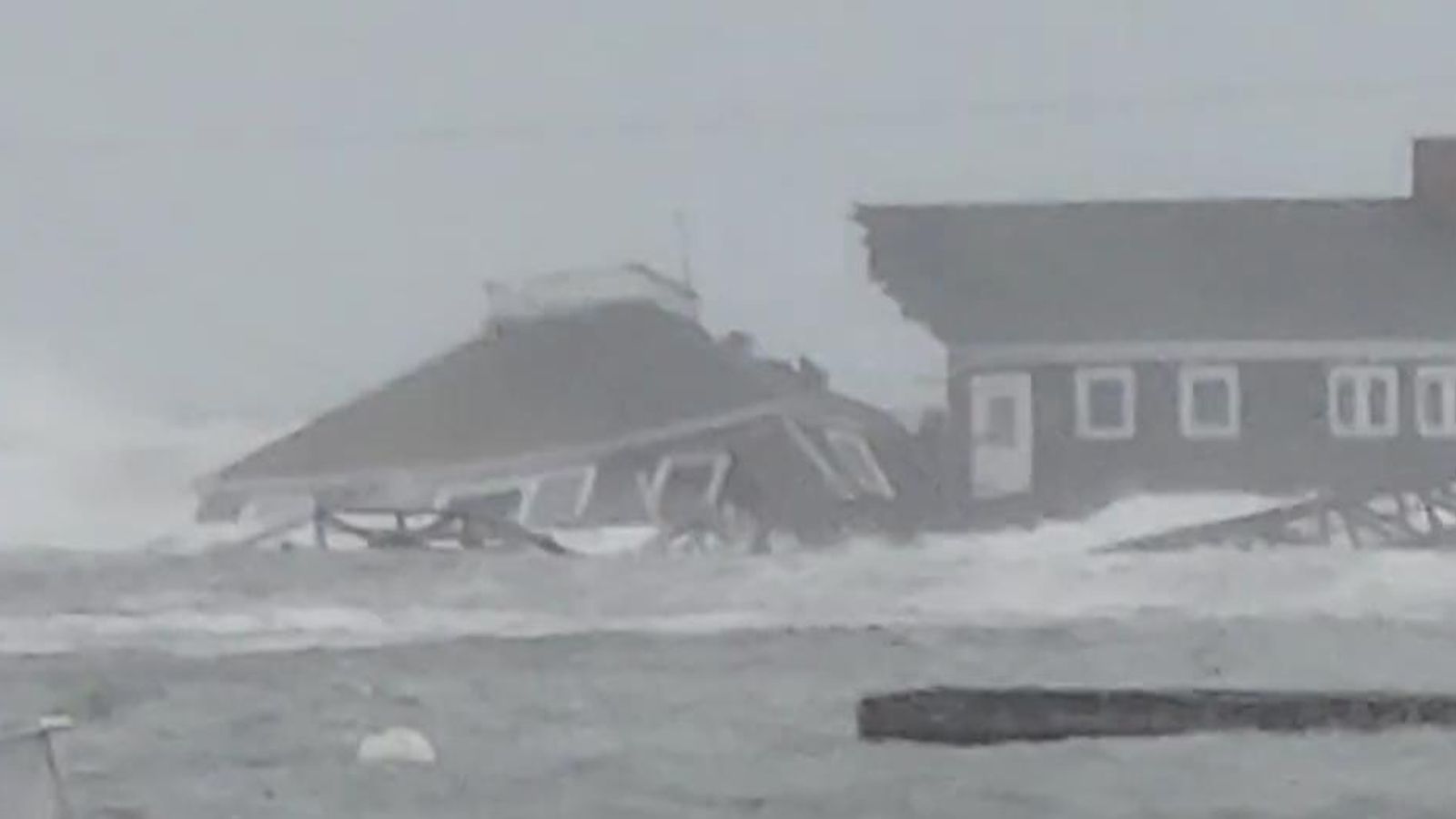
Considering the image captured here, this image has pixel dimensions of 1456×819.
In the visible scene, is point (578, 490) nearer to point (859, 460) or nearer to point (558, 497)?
point (558, 497)

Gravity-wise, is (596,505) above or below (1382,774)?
above

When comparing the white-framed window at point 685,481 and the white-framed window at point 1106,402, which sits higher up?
the white-framed window at point 1106,402

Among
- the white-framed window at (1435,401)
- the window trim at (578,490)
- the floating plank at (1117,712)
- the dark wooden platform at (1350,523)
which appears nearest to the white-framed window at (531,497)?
the window trim at (578,490)

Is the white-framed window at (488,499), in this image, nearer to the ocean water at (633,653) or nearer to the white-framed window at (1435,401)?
the ocean water at (633,653)

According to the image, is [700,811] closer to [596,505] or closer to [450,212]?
[596,505]

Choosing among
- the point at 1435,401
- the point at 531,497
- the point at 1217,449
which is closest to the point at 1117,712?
the point at 1217,449

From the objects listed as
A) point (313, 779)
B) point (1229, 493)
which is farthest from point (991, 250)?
point (313, 779)

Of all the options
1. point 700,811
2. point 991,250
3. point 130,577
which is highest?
point 991,250
